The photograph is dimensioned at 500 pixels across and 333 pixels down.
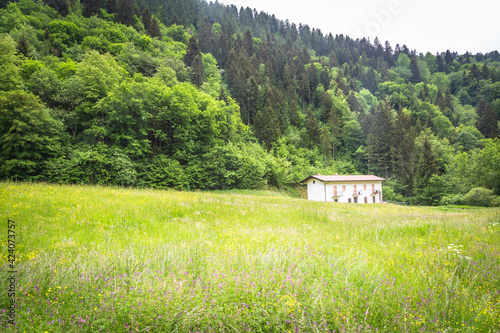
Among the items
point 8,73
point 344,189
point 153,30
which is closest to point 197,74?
point 153,30

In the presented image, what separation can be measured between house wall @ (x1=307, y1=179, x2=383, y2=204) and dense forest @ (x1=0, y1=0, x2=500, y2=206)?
217 inches

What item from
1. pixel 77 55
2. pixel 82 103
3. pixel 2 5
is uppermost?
pixel 2 5

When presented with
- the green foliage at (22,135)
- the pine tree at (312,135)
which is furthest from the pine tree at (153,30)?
the green foliage at (22,135)

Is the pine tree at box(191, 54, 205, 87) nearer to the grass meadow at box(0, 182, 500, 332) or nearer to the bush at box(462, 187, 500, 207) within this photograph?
the grass meadow at box(0, 182, 500, 332)

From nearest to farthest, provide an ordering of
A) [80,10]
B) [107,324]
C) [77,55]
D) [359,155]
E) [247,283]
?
[107,324], [247,283], [77,55], [80,10], [359,155]

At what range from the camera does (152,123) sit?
36312 mm

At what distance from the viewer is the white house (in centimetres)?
4756

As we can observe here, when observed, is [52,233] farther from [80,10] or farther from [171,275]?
[80,10]

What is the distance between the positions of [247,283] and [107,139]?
36835mm

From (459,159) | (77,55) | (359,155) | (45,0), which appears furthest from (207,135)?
(45,0)

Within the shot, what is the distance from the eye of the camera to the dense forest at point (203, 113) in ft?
92.3

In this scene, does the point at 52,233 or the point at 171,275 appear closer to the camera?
the point at 171,275

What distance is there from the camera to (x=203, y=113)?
37.8m

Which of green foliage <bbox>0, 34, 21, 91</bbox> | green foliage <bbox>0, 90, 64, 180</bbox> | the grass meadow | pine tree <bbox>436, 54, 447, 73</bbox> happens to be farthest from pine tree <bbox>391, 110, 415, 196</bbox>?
pine tree <bbox>436, 54, 447, 73</bbox>
